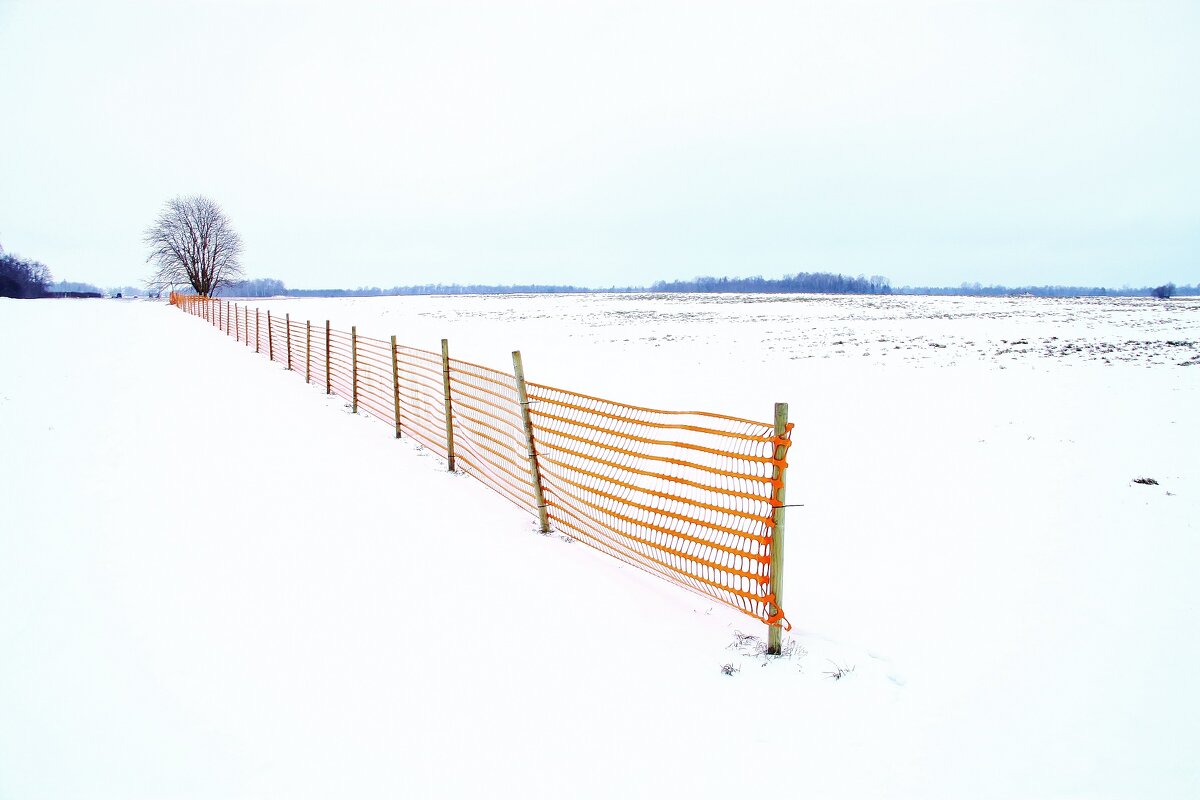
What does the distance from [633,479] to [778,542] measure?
158 inches

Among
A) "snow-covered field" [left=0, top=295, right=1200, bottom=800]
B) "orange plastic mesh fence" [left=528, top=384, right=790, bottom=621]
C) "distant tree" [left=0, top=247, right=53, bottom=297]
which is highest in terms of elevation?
"distant tree" [left=0, top=247, right=53, bottom=297]

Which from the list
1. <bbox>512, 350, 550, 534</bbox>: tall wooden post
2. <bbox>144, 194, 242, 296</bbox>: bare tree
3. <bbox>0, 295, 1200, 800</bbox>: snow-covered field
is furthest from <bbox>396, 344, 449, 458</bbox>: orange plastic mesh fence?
A: <bbox>144, 194, 242, 296</bbox>: bare tree

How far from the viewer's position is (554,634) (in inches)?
149

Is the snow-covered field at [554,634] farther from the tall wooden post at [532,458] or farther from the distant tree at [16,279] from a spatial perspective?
the distant tree at [16,279]

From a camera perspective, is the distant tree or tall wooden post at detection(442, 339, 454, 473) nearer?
tall wooden post at detection(442, 339, 454, 473)

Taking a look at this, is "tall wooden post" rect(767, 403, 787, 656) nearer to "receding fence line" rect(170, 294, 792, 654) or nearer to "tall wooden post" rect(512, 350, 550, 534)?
"receding fence line" rect(170, 294, 792, 654)

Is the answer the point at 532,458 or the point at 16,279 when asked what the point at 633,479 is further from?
the point at 16,279

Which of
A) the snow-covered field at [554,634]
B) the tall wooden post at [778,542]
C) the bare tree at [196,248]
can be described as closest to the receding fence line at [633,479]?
the tall wooden post at [778,542]

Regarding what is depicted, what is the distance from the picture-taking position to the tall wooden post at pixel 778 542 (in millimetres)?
→ 3498

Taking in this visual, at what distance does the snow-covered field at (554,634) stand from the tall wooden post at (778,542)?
0.17 metres

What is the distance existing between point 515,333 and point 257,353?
12.3 m

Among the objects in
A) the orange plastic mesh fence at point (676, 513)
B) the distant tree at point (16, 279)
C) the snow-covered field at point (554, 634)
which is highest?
the distant tree at point (16, 279)

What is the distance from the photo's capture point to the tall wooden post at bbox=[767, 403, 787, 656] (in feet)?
11.5

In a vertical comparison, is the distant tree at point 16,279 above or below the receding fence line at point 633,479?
above
